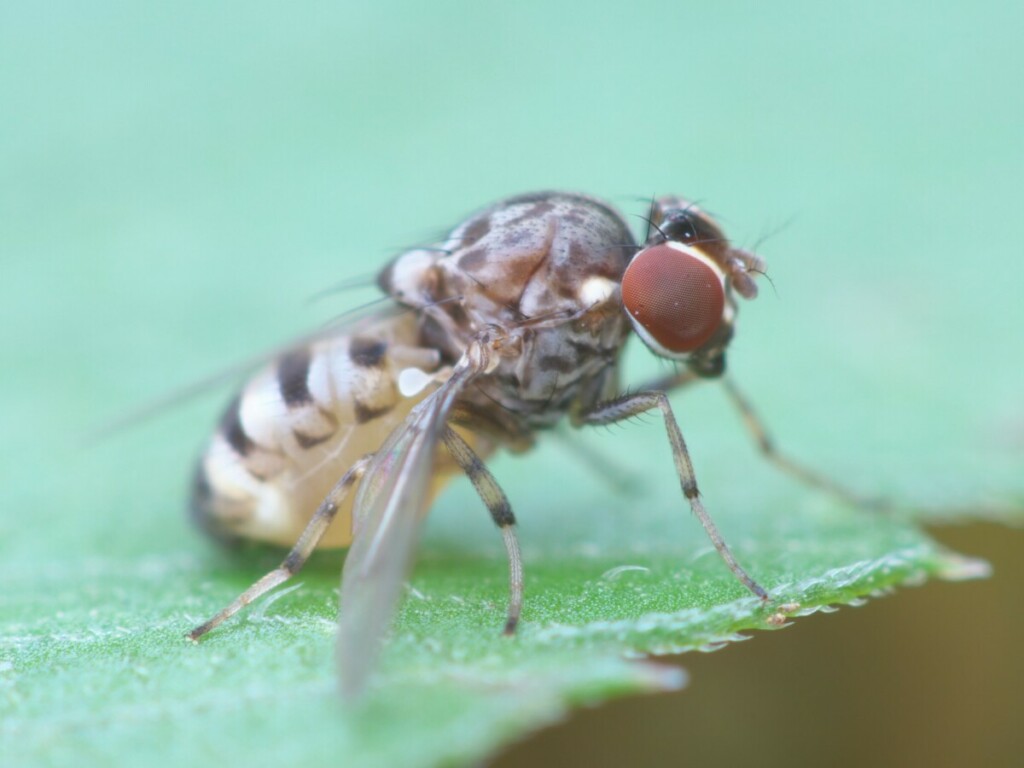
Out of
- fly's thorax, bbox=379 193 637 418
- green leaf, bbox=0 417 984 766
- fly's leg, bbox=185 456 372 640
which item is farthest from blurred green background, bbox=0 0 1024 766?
fly's leg, bbox=185 456 372 640

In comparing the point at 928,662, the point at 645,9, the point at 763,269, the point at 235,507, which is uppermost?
the point at 645,9

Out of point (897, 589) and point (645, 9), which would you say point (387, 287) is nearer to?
point (897, 589)

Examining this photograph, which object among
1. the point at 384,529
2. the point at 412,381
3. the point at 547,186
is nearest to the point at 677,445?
the point at 412,381

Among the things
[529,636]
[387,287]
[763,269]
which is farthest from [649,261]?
[529,636]

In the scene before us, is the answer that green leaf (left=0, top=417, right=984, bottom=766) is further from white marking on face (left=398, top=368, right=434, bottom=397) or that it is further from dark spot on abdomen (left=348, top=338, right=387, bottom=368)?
dark spot on abdomen (left=348, top=338, right=387, bottom=368)

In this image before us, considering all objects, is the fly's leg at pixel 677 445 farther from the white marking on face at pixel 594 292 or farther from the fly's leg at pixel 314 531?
the fly's leg at pixel 314 531
